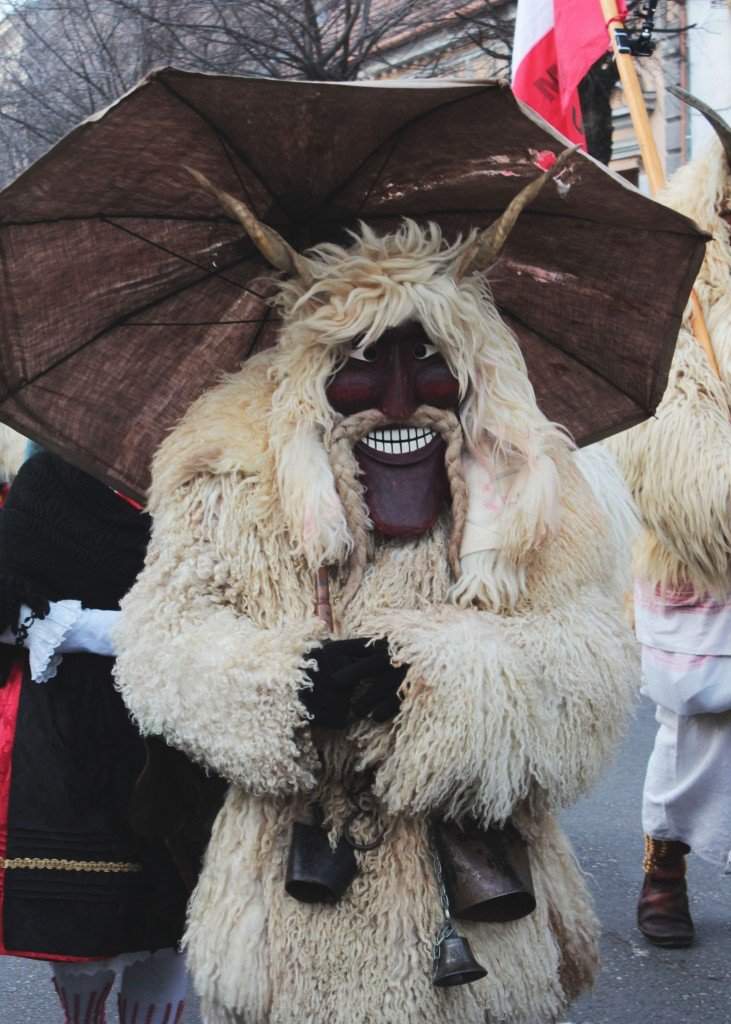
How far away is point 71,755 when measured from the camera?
10.3ft

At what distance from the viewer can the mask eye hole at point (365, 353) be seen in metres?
2.61

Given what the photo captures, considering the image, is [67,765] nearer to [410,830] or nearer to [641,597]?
[410,830]

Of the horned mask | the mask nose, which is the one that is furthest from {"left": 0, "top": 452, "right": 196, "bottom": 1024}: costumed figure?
the mask nose

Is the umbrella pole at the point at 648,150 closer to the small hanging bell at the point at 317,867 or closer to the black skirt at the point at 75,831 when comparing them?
the black skirt at the point at 75,831

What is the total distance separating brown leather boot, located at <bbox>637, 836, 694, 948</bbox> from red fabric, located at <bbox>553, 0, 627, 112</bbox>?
241 centimetres

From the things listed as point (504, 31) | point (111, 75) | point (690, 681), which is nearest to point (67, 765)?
point (690, 681)

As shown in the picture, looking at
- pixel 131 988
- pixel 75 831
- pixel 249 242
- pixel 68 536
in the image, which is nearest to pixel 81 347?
pixel 249 242

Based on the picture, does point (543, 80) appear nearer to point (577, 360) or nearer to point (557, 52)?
point (557, 52)

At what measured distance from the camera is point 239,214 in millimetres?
2529

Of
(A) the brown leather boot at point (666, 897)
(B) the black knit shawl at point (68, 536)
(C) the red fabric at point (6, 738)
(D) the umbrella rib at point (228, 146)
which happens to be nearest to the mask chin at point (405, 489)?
(D) the umbrella rib at point (228, 146)

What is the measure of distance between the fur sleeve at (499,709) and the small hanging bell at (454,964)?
0.21m

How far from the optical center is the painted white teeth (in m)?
2.62

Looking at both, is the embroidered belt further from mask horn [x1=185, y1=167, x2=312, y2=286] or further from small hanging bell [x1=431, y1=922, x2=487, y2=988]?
mask horn [x1=185, y1=167, x2=312, y2=286]

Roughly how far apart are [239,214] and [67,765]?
131 cm
